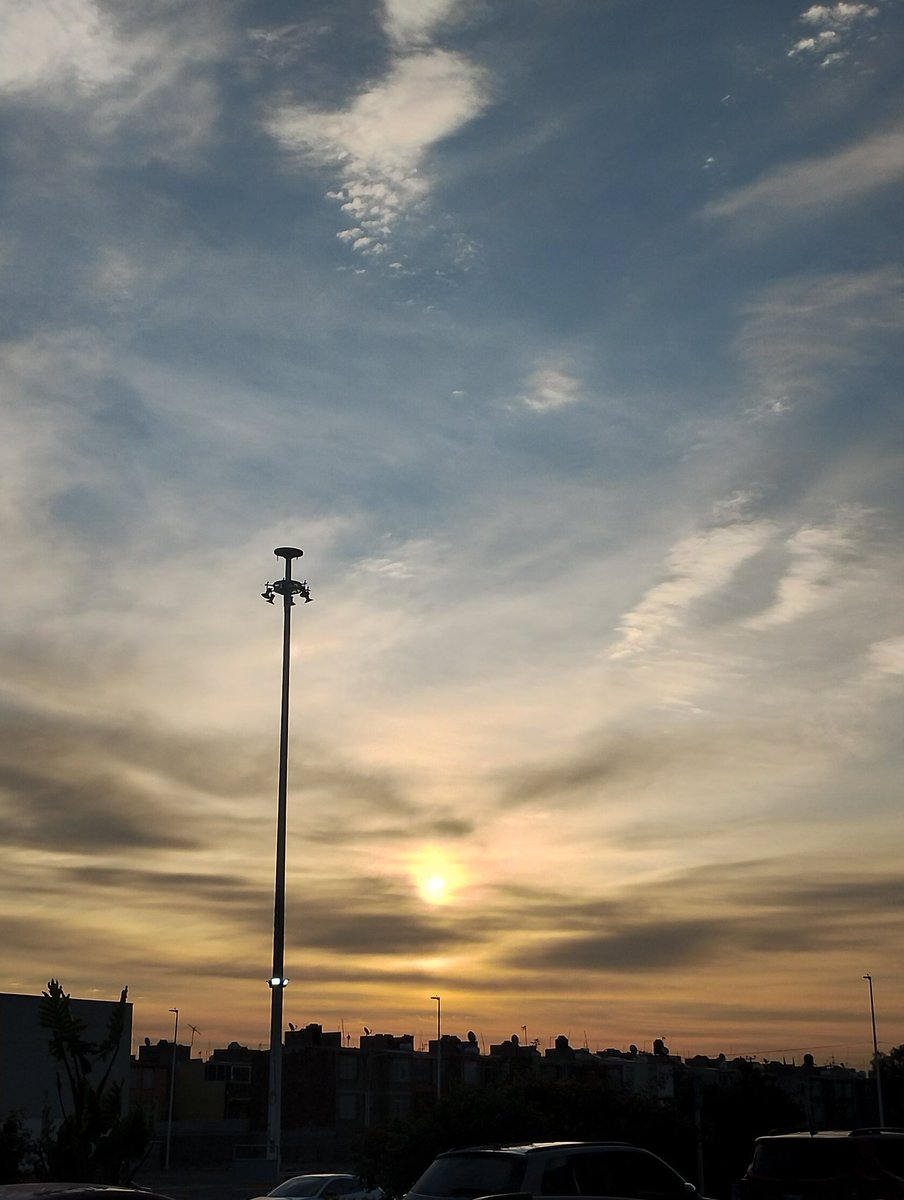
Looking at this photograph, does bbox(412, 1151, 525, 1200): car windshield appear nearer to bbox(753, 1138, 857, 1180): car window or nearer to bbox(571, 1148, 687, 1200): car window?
bbox(571, 1148, 687, 1200): car window

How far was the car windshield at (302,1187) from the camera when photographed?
31766mm

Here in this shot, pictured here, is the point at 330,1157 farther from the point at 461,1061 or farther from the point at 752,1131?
the point at 752,1131

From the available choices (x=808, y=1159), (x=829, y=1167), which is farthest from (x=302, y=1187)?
(x=829, y=1167)

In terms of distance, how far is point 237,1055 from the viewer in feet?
358

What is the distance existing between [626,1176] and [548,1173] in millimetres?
1261

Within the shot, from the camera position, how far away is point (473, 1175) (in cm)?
1369

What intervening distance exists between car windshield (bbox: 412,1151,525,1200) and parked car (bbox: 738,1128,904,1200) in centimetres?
461

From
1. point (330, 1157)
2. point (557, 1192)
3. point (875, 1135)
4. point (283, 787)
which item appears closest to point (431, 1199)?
point (557, 1192)

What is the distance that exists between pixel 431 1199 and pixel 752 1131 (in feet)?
93.2

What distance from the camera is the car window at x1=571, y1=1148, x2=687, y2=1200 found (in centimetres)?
1374

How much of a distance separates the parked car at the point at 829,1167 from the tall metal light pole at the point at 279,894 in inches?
835

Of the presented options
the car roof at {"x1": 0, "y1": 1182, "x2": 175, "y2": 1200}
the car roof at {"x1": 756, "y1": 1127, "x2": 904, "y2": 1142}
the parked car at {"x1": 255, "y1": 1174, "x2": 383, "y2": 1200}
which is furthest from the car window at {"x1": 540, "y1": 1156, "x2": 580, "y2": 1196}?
the parked car at {"x1": 255, "y1": 1174, "x2": 383, "y2": 1200}

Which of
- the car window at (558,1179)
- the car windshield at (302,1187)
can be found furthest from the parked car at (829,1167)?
the car windshield at (302,1187)

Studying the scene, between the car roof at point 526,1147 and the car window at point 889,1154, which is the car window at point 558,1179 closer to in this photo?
the car roof at point 526,1147
